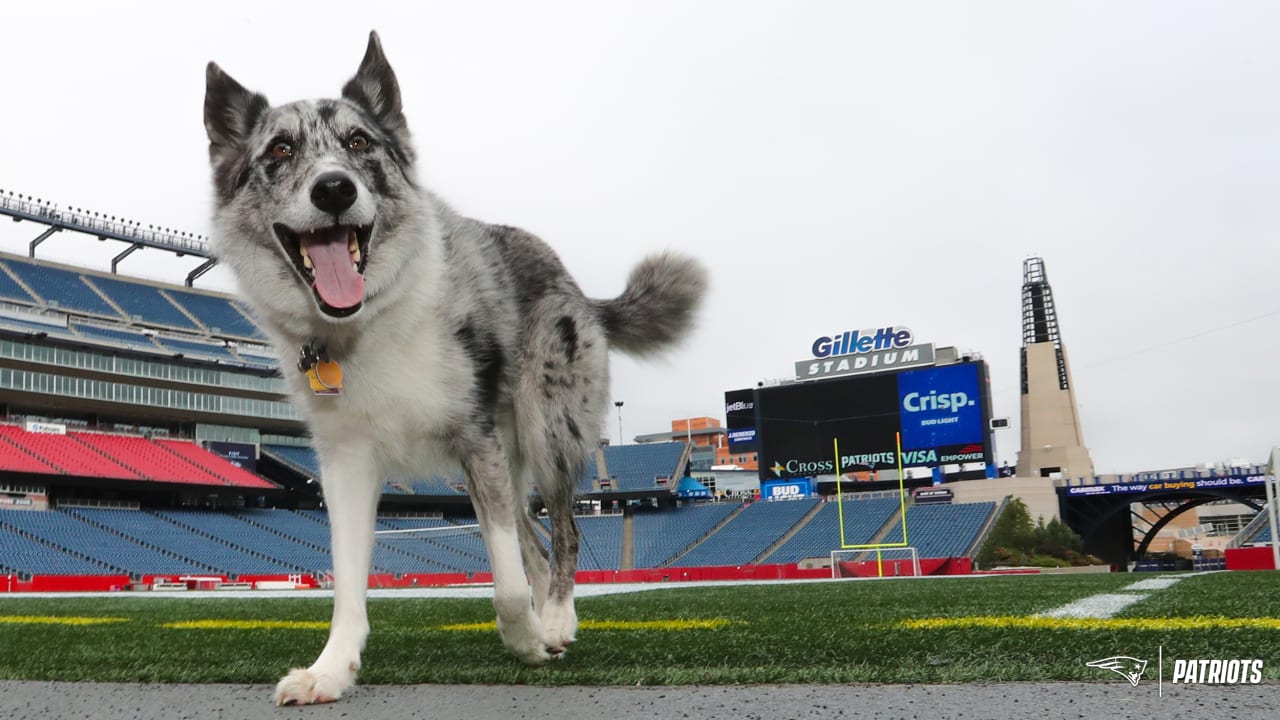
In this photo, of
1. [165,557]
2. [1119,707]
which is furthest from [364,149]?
[165,557]

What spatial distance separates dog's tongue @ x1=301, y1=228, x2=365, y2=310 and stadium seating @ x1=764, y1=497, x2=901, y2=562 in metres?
36.2

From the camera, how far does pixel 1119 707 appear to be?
207cm

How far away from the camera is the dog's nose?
2.96 meters

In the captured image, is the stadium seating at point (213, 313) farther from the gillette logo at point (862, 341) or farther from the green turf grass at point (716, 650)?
the green turf grass at point (716, 650)

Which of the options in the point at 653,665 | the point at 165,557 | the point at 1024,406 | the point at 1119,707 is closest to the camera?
the point at 1119,707

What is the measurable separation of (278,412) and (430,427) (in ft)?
163

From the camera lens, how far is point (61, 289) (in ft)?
152

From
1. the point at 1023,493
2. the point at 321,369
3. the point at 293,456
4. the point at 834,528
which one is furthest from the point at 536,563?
the point at 293,456

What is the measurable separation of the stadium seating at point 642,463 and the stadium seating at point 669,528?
5.24 ft

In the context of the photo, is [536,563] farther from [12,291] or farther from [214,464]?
[12,291]

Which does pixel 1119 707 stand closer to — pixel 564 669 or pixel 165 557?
pixel 564 669

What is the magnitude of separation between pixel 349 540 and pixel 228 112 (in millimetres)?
1485

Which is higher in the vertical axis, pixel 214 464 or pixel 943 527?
pixel 214 464

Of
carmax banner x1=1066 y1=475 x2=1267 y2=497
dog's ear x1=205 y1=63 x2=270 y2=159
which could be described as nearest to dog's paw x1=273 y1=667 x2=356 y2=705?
dog's ear x1=205 y1=63 x2=270 y2=159
